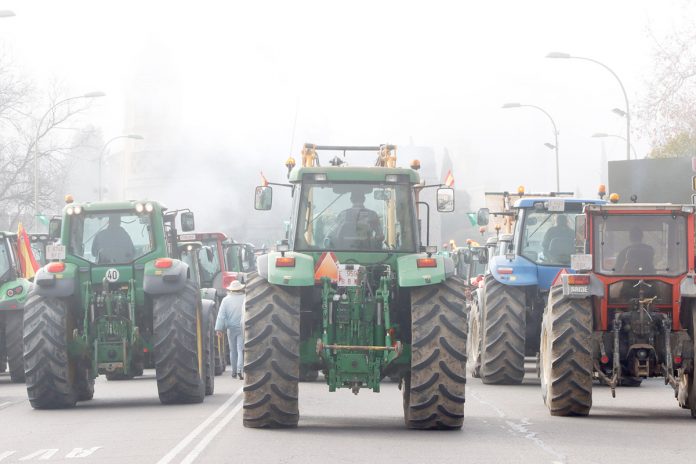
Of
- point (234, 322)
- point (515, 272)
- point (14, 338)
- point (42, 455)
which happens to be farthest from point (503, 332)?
point (42, 455)

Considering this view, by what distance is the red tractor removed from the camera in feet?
57.3

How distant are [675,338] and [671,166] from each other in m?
14.4

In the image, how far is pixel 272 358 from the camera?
15.8 meters

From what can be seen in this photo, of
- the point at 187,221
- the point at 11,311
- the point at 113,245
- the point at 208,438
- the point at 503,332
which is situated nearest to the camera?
the point at 208,438

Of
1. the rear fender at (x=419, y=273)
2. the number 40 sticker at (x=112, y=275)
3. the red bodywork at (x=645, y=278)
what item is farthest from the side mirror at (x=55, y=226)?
the red bodywork at (x=645, y=278)

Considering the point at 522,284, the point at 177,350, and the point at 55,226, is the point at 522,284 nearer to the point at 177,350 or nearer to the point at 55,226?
the point at 177,350

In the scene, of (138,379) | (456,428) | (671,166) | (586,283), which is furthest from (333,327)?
(671,166)

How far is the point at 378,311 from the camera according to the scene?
16.2 meters

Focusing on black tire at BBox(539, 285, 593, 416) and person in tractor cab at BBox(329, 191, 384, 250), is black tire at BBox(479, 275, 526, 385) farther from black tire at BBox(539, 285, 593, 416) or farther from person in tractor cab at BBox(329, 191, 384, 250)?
person in tractor cab at BBox(329, 191, 384, 250)

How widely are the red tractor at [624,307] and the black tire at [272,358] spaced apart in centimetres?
324

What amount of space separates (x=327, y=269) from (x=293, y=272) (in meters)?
0.56

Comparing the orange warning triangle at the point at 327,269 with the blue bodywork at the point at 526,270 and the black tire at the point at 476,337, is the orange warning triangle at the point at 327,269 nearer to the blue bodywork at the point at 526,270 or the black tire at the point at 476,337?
the blue bodywork at the point at 526,270

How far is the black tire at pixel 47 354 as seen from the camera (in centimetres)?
1948

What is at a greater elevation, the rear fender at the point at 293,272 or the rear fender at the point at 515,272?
the rear fender at the point at 293,272
